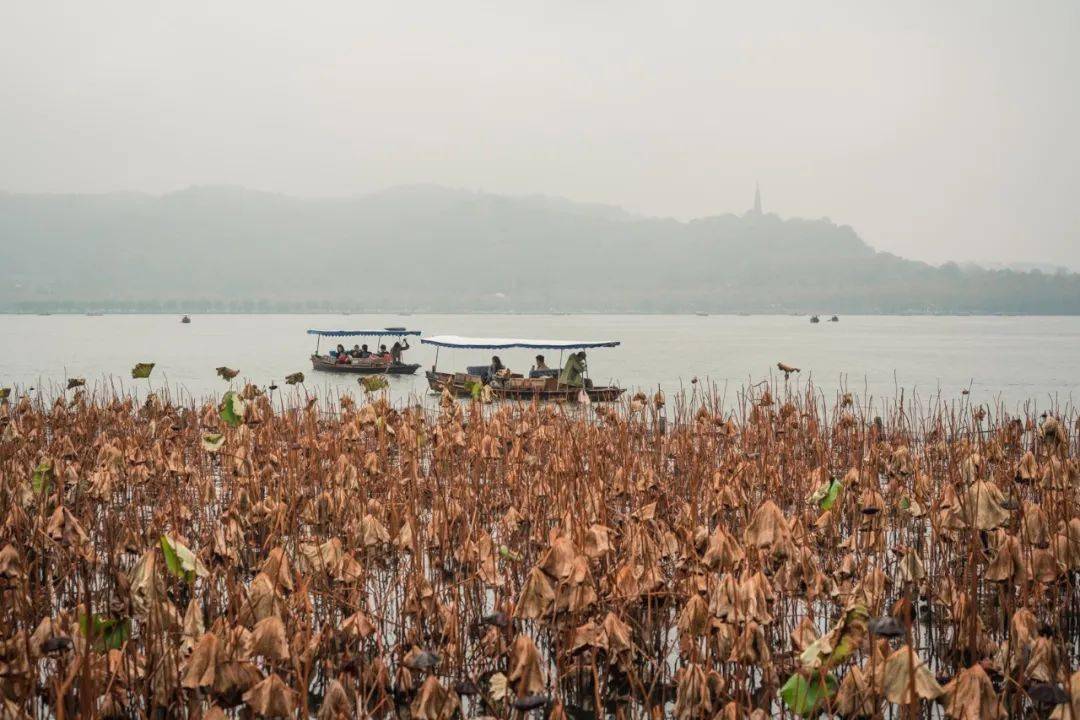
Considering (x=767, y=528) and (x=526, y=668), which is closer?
(x=526, y=668)

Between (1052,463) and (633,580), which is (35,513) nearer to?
(633,580)

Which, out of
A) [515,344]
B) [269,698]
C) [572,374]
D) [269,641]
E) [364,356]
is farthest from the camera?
[364,356]

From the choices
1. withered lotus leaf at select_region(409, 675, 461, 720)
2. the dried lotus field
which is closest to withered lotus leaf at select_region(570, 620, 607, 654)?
the dried lotus field

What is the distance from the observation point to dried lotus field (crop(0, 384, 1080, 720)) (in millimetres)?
3463

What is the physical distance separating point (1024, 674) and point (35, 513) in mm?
6580

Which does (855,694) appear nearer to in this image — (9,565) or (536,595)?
(536,595)

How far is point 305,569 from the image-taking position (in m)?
5.31

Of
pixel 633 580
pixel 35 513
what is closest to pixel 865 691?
pixel 633 580

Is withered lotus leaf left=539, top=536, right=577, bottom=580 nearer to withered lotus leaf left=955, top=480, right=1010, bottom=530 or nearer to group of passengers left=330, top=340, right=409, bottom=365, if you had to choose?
withered lotus leaf left=955, top=480, right=1010, bottom=530

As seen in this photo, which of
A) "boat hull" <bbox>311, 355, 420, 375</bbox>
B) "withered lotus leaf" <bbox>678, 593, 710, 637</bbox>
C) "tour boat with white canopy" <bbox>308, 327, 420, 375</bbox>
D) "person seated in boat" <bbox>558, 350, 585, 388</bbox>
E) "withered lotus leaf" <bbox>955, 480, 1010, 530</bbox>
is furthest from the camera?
"boat hull" <bbox>311, 355, 420, 375</bbox>

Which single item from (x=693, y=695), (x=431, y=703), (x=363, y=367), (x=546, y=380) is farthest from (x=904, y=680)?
(x=363, y=367)

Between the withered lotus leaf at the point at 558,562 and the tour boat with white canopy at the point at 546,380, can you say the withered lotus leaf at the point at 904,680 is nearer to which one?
the withered lotus leaf at the point at 558,562

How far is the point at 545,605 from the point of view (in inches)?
142

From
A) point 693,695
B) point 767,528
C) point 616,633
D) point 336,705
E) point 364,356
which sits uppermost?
point 767,528
